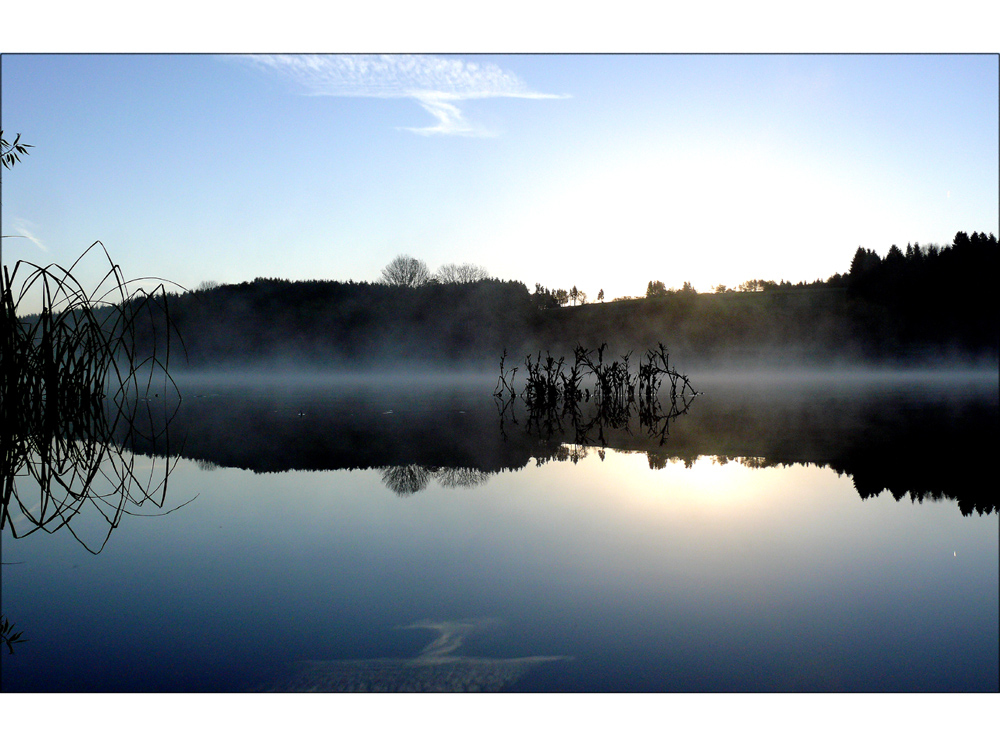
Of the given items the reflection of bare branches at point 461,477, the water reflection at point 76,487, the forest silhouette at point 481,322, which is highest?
the forest silhouette at point 481,322

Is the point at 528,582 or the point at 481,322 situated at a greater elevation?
the point at 481,322

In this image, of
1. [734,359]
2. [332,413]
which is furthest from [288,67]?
[734,359]

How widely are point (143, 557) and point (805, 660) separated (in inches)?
80.3

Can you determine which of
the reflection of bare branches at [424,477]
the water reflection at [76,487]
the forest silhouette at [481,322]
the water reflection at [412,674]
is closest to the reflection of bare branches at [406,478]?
the reflection of bare branches at [424,477]

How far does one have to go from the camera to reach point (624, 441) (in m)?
5.08

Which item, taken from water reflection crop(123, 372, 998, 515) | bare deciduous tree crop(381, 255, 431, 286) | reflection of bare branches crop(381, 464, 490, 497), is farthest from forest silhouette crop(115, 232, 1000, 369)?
reflection of bare branches crop(381, 464, 490, 497)

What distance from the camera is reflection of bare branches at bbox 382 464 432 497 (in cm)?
310

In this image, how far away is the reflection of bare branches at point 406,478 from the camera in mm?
3097

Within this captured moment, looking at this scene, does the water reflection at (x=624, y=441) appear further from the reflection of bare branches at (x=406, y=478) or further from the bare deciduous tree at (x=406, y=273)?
the bare deciduous tree at (x=406, y=273)

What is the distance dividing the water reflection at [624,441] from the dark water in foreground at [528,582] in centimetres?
7

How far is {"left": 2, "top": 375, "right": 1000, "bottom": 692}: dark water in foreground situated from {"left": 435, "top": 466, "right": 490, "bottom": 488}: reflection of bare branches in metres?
0.02

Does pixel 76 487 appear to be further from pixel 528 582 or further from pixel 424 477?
pixel 528 582

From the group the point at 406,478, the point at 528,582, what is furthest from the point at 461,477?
the point at 528,582

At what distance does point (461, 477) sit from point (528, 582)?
5.51 ft
